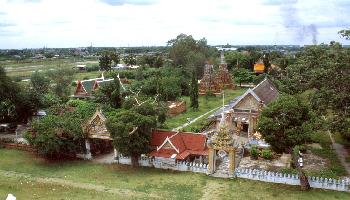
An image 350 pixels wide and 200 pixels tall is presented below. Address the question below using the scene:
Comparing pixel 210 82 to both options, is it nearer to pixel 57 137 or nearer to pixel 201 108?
pixel 201 108

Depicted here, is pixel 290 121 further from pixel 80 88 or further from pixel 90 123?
pixel 80 88


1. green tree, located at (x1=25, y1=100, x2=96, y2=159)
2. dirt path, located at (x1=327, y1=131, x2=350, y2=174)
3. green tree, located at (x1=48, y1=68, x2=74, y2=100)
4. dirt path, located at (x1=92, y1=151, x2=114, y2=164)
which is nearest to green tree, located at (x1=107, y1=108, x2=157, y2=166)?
dirt path, located at (x1=92, y1=151, x2=114, y2=164)

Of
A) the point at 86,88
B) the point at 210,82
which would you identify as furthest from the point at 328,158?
the point at 86,88

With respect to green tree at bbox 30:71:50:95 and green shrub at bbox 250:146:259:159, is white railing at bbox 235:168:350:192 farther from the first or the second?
green tree at bbox 30:71:50:95

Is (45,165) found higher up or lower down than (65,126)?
lower down

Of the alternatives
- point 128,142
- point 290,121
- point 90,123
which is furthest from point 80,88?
point 290,121

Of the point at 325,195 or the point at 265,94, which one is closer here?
the point at 325,195
